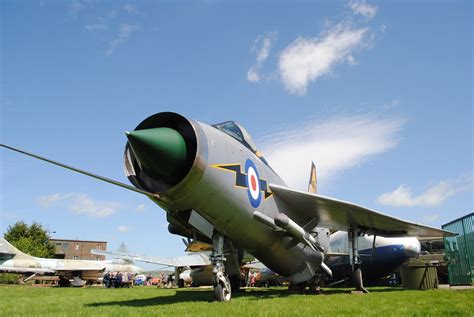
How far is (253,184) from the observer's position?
29.1 ft

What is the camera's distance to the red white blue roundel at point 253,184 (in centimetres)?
863

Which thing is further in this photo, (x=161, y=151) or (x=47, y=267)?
(x=47, y=267)

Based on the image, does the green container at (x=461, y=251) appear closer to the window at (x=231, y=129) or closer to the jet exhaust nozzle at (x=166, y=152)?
the window at (x=231, y=129)

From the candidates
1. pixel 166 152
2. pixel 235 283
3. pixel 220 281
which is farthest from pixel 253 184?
pixel 235 283

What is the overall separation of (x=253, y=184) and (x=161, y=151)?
116 inches

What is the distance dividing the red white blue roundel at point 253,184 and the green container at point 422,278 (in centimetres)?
770

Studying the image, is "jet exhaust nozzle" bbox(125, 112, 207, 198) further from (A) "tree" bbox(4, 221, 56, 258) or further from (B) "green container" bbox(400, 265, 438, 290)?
(A) "tree" bbox(4, 221, 56, 258)

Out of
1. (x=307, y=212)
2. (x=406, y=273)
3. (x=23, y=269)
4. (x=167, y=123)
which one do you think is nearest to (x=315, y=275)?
(x=307, y=212)

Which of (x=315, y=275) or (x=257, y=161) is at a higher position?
(x=257, y=161)

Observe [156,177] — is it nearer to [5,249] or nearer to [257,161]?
[257,161]

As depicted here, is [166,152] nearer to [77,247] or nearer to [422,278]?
[422,278]

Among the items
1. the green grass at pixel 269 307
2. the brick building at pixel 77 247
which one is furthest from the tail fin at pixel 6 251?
the brick building at pixel 77 247

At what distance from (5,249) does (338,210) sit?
31.9 meters

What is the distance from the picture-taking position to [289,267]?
1122 cm
